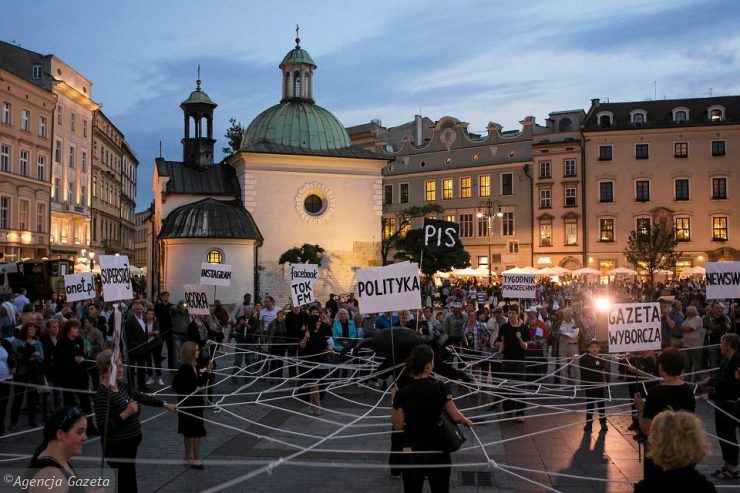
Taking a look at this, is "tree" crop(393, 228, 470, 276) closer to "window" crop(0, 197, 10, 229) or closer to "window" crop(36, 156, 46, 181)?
"window" crop(0, 197, 10, 229)

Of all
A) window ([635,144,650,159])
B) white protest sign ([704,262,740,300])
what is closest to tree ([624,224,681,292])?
window ([635,144,650,159])

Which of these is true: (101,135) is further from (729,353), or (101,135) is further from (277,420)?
(729,353)

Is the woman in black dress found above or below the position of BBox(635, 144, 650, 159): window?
below

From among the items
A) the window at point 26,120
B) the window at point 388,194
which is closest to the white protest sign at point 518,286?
the window at point 26,120

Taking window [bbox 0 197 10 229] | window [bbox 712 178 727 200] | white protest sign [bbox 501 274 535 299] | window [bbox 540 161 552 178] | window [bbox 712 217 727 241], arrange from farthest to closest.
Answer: window [bbox 540 161 552 178]
window [bbox 712 178 727 200]
window [bbox 712 217 727 241]
window [bbox 0 197 10 229]
white protest sign [bbox 501 274 535 299]

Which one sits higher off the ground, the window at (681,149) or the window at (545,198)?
the window at (681,149)

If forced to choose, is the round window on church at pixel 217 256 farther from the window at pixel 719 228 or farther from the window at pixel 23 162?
the window at pixel 719 228

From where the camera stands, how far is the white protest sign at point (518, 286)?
2009 cm

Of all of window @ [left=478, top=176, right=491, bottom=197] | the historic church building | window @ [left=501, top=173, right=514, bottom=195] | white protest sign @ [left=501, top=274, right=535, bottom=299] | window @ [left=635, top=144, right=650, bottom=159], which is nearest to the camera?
white protest sign @ [left=501, top=274, right=535, bottom=299]

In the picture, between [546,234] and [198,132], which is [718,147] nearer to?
[546,234]

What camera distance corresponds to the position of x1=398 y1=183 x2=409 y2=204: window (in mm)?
66500

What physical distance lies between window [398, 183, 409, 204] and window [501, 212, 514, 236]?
947cm

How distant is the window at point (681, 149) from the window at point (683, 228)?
16.2ft

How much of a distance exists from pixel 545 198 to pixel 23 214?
127 ft
